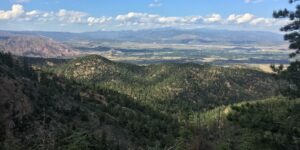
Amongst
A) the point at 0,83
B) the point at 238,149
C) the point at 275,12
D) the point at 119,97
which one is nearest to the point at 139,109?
the point at 119,97

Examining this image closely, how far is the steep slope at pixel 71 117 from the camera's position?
120 ft

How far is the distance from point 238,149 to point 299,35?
44.8 ft

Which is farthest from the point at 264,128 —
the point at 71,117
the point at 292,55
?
the point at 71,117

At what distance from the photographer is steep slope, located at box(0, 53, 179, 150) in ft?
120

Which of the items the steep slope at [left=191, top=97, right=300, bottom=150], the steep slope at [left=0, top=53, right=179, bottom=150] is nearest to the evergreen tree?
the steep slope at [left=191, top=97, right=300, bottom=150]

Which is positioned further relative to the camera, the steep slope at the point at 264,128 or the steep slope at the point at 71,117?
the steep slope at the point at 71,117

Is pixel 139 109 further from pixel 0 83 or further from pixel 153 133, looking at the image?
pixel 0 83

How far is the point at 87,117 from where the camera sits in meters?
88.4

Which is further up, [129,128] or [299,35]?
[299,35]

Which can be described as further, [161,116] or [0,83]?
[161,116]

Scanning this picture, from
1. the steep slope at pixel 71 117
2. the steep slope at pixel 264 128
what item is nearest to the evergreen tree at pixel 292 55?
the steep slope at pixel 264 128

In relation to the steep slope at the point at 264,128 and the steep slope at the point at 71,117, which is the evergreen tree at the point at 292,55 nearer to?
the steep slope at the point at 264,128

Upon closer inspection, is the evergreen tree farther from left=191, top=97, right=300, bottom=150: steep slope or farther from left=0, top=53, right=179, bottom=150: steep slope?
left=0, top=53, right=179, bottom=150: steep slope

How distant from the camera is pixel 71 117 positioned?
81875 mm
